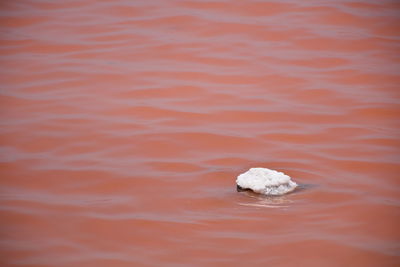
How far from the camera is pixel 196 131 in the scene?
14.1 ft

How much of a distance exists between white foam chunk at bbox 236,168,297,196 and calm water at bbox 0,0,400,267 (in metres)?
0.08

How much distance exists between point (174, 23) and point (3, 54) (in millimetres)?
1922

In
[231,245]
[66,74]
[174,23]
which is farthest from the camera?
[174,23]

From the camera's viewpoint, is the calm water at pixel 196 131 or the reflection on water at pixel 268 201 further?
the reflection on water at pixel 268 201

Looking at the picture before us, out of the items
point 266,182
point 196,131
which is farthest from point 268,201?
point 196,131

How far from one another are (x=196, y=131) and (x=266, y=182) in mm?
1160

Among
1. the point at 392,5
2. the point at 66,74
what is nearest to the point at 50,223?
the point at 66,74

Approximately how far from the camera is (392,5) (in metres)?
6.77

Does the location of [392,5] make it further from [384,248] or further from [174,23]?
[384,248]

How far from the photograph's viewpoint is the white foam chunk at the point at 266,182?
3266 mm

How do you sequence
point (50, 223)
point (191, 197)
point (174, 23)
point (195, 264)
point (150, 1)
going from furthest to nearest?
point (150, 1) → point (174, 23) → point (191, 197) → point (50, 223) → point (195, 264)

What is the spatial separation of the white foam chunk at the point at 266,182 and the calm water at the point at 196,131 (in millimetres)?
80

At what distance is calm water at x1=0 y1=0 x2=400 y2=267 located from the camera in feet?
9.29

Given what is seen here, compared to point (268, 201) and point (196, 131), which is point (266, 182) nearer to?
point (268, 201)
